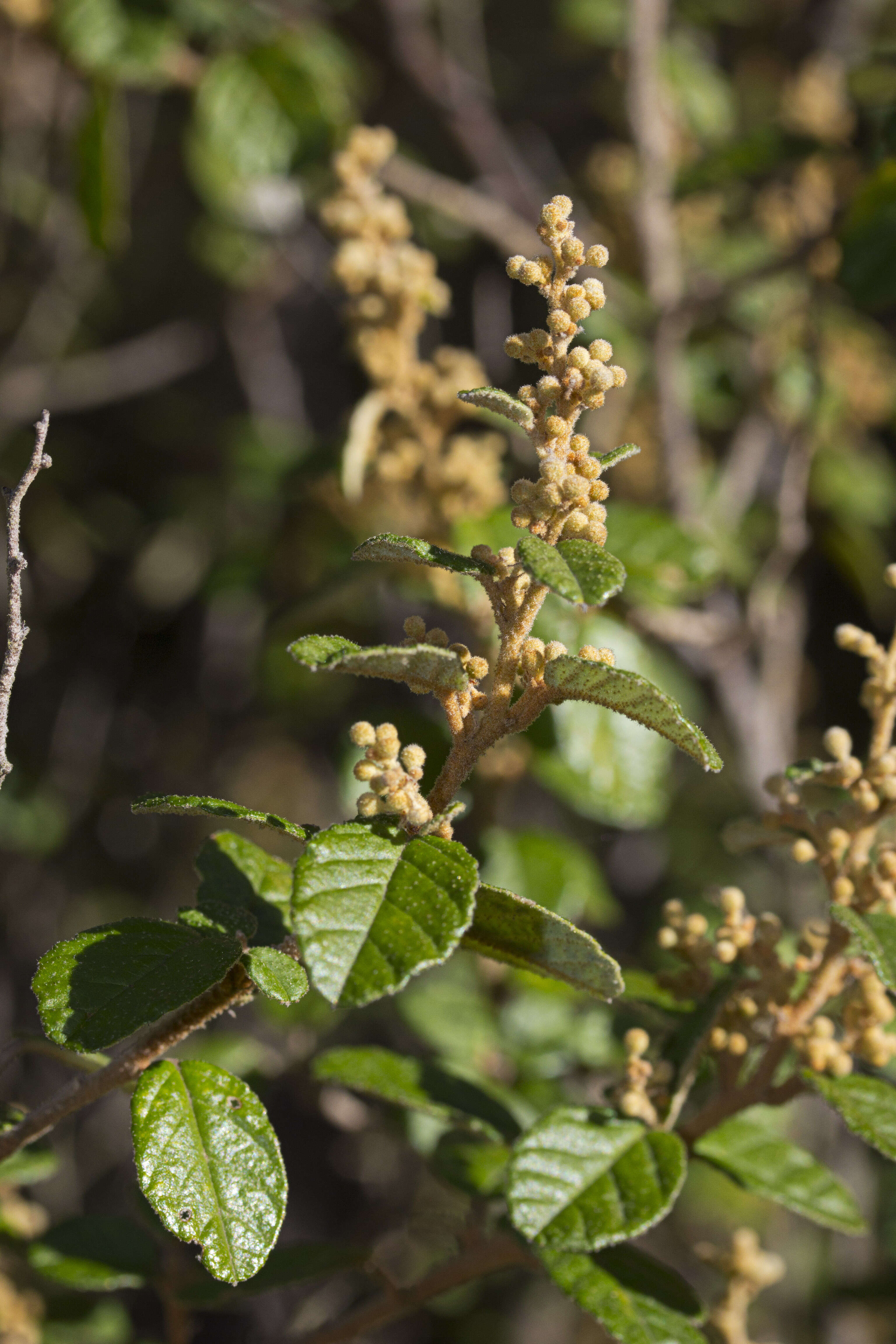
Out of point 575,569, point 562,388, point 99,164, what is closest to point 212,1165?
point 575,569

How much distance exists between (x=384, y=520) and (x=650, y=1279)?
1115 mm

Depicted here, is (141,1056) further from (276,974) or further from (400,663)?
(400,663)

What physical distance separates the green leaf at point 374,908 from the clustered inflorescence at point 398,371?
92 centimetres

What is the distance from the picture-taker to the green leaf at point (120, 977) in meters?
0.74

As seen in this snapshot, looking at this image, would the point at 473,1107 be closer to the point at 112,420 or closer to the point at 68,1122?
the point at 68,1122

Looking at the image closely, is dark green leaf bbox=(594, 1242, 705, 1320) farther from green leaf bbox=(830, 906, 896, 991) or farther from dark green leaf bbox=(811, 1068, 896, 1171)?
green leaf bbox=(830, 906, 896, 991)

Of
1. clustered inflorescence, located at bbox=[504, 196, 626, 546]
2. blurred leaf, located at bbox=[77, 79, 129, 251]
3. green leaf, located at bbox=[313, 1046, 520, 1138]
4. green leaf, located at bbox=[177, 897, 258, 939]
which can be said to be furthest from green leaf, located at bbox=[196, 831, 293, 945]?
blurred leaf, located at bbox=[77, 79, 129, 251]

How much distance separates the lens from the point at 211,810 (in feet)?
2.42

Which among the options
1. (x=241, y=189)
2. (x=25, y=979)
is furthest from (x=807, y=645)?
(x=25, y=979)

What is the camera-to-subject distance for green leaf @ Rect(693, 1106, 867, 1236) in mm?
997

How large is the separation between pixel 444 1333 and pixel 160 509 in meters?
2.39

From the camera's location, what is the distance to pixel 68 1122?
2.87m

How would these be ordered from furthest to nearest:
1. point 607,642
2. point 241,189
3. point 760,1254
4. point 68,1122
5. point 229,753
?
point 229,753 < point 68,1122 < point 241,189 < point 607,642 < point 760,1254

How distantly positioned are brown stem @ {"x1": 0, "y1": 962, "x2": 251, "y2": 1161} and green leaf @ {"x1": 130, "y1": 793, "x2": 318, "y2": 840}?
0.12 metres
